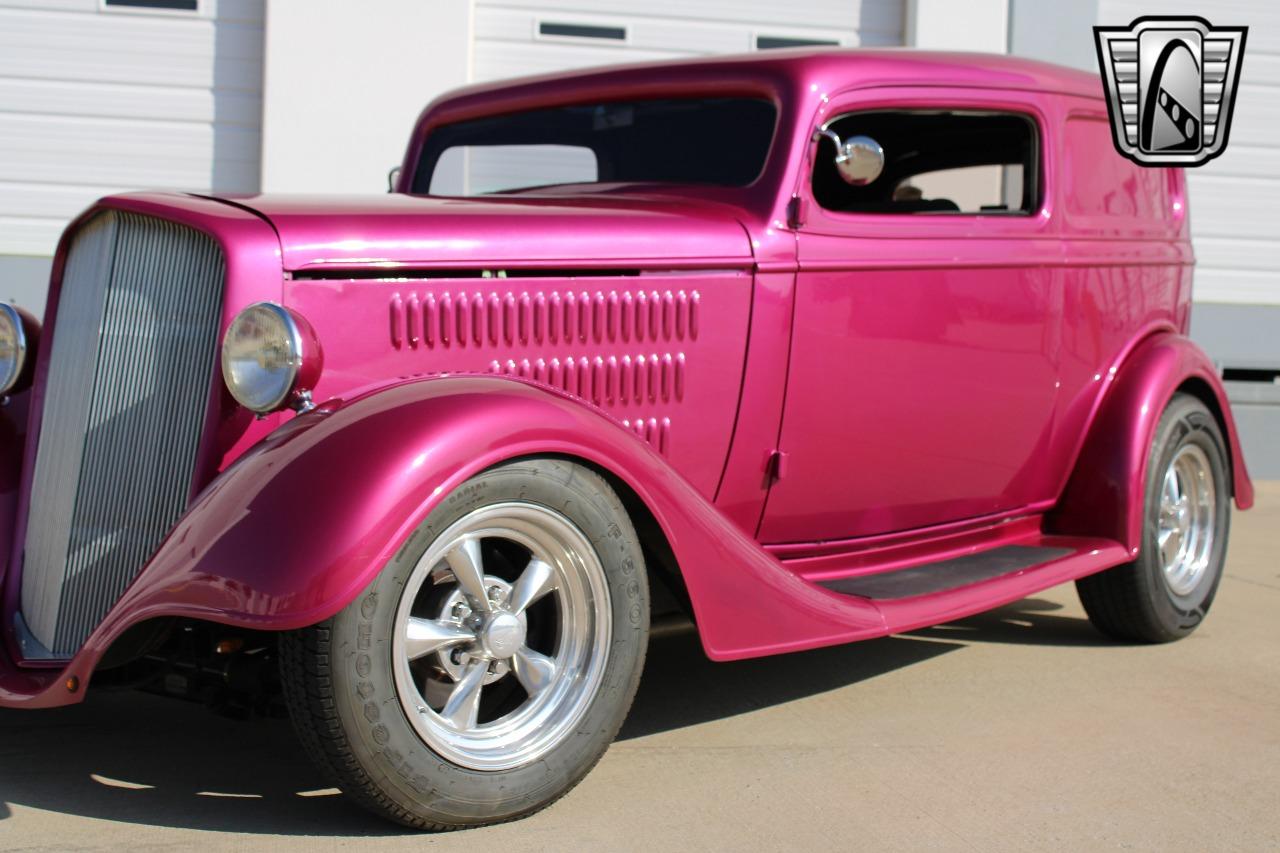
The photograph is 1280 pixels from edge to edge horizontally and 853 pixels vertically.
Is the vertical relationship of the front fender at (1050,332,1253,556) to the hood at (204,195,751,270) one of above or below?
below

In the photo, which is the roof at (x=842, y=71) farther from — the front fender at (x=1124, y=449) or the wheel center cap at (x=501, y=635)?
the wheel center cap at (x=501, y=635)

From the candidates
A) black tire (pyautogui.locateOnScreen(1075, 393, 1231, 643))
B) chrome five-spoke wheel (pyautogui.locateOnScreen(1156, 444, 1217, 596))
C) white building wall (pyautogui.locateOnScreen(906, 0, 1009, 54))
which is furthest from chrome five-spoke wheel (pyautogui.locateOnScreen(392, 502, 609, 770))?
white building wall (pyautogui.locateOnScreen(906, 0, 1009, 54))

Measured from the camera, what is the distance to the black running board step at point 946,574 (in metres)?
3.74

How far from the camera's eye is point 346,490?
2.60 meters

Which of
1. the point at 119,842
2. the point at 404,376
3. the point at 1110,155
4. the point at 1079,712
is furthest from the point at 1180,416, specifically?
the point at 119,842

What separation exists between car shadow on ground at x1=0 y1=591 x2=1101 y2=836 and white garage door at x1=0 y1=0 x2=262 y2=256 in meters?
4.64

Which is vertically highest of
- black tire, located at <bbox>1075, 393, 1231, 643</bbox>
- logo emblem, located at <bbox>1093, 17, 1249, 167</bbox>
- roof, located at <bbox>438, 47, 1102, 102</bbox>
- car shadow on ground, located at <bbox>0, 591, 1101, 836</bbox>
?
logo emblem, located at <bbox>1093, 17, 1249, 167</bbox>

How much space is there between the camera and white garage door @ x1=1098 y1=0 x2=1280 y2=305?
9055 millimetres

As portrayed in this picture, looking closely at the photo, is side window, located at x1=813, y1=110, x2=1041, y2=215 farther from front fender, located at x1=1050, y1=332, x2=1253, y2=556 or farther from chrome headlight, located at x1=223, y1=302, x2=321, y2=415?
chrome headlight, located at x1=223, y1=302, x2=321, y2=415

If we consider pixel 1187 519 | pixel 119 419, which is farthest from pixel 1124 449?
pixel 119 419

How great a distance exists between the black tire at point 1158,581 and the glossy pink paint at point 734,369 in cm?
11

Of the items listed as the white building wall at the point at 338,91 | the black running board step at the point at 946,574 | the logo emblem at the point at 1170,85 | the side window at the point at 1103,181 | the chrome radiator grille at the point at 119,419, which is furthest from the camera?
the white building wall at the point at 338,91

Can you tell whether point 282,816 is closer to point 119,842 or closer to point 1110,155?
point 119,842

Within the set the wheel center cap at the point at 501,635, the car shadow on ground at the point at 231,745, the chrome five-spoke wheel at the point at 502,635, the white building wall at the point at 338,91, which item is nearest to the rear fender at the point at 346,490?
the chrome five-spoke wheel at the point at 502,635
